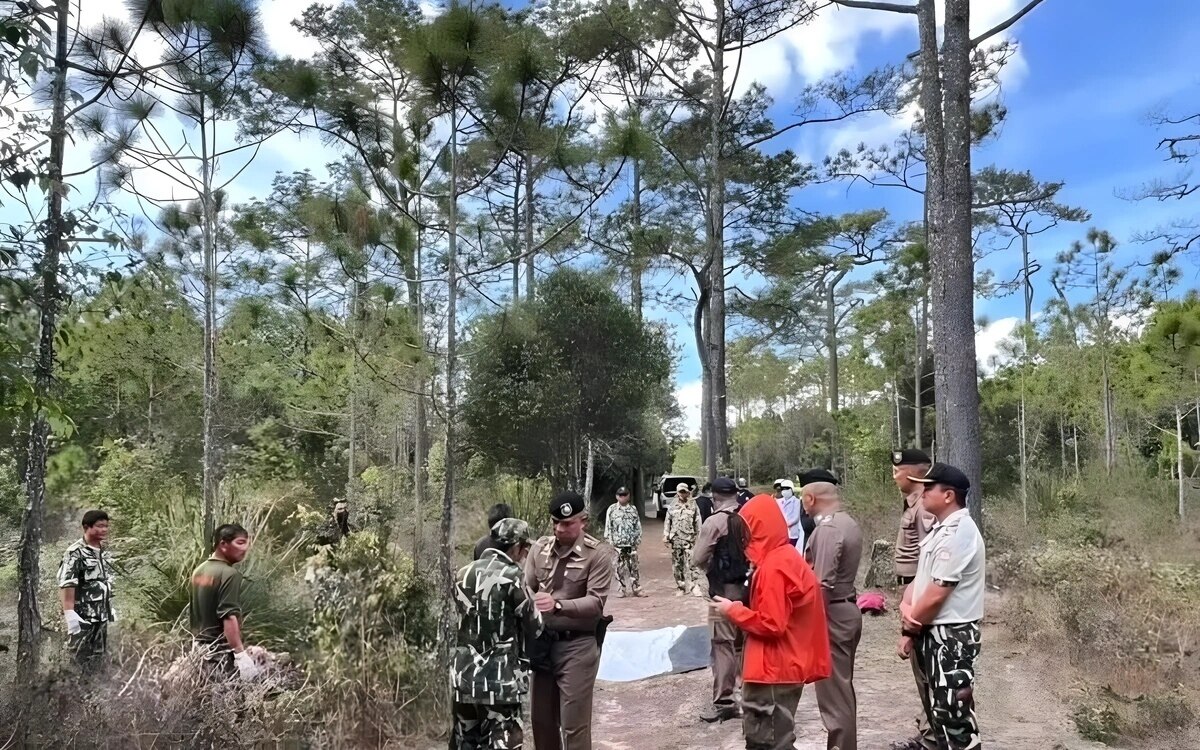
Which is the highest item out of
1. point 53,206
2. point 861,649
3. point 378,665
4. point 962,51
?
point 962,51

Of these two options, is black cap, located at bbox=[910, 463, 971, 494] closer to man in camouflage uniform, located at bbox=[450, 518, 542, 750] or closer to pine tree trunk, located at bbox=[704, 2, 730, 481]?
man in camouflage uniform, located at bbox=[450, 518, 542, 750]

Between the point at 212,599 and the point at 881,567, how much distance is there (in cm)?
843

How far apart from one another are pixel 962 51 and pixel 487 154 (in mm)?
4553

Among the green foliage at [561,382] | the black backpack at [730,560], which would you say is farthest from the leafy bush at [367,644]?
the green foliage at [561,382]

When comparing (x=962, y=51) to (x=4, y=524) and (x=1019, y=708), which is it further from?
(x=4, y=524)

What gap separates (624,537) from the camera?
1113 cm

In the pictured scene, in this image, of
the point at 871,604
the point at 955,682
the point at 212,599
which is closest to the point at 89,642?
the point at 212,599

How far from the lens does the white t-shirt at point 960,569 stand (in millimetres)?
3596

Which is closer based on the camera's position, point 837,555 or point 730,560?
point 837,555

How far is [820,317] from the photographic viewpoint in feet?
98.0

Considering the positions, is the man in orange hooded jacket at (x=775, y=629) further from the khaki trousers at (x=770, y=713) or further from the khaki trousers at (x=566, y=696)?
the khaki trousers at (x=566, y=696)

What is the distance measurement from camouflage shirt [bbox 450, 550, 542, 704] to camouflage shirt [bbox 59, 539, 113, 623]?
2.86 meters

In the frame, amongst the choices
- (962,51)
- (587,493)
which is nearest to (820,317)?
(587,493)

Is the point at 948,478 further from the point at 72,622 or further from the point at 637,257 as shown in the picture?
the point at 637,257
